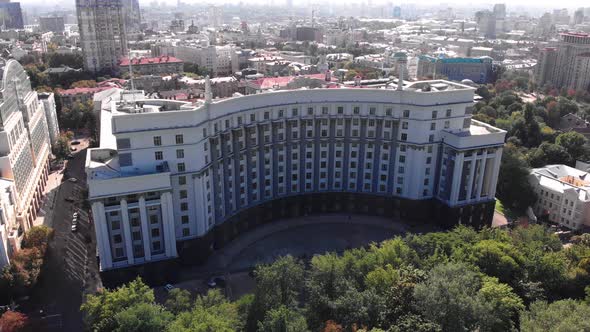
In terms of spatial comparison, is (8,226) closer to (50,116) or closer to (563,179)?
(50,116)


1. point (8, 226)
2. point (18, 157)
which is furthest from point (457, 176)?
point (18, 157)

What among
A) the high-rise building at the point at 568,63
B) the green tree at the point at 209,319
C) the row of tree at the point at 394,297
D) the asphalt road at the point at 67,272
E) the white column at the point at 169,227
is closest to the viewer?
the green tree at the point at 209,319

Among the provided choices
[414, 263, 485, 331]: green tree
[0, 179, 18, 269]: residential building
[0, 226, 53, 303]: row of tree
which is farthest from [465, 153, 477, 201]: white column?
[0, 179, 18, 269]: residential building

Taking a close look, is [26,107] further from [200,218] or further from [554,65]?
[554,65]

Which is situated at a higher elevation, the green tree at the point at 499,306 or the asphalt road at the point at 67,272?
the green tree at the point at 499,306

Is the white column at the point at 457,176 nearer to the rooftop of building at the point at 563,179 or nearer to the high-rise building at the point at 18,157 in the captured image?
the rooftop of building at the point at 563,179

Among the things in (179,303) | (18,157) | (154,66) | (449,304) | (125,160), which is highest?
(125,160)

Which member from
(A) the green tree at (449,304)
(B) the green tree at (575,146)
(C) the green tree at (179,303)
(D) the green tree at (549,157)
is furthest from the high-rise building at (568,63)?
(C) the green tree at (179,303)
